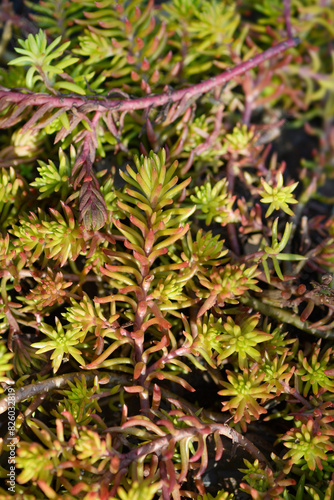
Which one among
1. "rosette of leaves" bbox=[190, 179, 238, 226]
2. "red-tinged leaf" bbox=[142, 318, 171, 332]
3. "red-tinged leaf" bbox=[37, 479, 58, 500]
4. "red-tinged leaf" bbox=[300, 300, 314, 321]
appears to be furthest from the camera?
"rosette of leaves" bbox=[190, 179, 238, 226]

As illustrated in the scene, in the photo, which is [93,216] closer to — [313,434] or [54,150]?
[54,150]

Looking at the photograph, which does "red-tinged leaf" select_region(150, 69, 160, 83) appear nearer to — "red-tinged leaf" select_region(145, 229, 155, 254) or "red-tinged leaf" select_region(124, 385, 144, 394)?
"red-tinged leaf" select_region(145, 229, 155, 254)

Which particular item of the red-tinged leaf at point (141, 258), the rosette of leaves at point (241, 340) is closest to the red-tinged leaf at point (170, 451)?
the rosette of leaves at point (241, 340)

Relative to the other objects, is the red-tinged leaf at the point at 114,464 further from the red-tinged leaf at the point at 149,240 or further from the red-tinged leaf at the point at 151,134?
the red-tinged leaf at the point at 151,134

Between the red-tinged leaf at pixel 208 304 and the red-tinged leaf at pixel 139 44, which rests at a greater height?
the red-tinged leaf at pixel 139 44

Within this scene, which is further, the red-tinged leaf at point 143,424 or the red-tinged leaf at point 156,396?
the red-tinged leaf at point 156,396

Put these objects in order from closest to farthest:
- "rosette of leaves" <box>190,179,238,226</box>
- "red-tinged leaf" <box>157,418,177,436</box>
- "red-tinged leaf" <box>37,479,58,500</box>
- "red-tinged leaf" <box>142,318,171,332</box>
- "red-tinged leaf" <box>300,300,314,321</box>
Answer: "red-tinged leaf" <box>37,479,58,500</box>
"red-tinged leaf" <box>157,418,177,436</box>
"red-tinged leaf" <box>142,318,171,332</box>
"red-tinged leaf" <box>300,300,314,321</box>
"rosette of leaves" <box>190,179,238,226</box>

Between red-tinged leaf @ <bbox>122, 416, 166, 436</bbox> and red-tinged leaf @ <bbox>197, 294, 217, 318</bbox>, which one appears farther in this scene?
red-tinged leaf @ <bbox>197, 294, 217, 318</bbox>

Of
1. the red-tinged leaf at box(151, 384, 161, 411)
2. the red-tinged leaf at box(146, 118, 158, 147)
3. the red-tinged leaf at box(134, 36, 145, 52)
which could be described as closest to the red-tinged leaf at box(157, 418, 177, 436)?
the red-tinged leaf at box(151, 384, 161, 411)

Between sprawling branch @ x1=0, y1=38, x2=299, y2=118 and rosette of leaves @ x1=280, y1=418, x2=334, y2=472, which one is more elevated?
sprawling branch @ x1=0, y1=38, x2=299, y2=118
